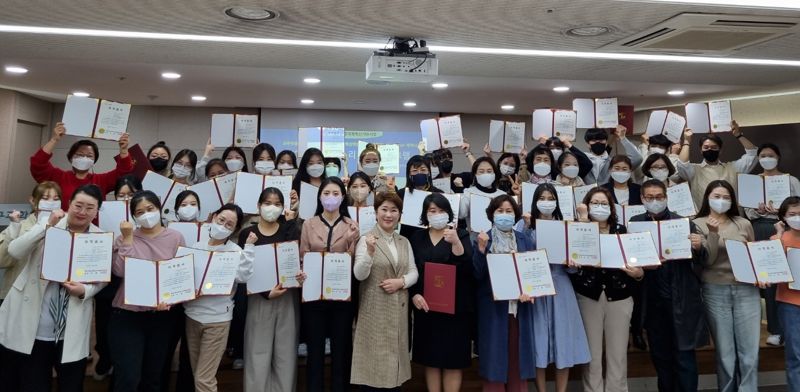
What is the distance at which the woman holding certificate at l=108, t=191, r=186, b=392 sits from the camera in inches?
105

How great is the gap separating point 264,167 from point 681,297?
3.22 meters

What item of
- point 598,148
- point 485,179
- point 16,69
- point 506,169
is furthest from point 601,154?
point 16,69

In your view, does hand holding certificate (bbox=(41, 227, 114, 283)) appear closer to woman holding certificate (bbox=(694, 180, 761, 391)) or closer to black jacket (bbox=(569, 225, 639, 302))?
black jacket (bbox=(569, 225, 639, 302))

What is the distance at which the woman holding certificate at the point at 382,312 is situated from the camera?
2896mm

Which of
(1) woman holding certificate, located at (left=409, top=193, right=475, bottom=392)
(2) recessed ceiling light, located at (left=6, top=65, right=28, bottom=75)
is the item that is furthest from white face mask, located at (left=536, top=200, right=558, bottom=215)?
(2) recessed ceiling light, located at (left=6, top=65, right=28, bottom=75)

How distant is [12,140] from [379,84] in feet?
20.0

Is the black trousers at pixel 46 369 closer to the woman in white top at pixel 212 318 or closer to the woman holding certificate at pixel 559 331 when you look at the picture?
the woman in white top at pixel 212 318

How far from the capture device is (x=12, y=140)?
788cm

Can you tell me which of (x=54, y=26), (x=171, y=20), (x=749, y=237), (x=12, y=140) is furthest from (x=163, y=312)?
(x=12, y=140)

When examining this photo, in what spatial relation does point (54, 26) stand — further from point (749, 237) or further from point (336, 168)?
point (749, 237)

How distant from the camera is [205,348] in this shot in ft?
9.09

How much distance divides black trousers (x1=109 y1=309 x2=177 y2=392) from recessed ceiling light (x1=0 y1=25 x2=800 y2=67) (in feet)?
8.73

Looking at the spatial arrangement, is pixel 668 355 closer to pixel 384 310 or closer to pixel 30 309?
pixel 384 310

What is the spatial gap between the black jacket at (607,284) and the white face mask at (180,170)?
3.08 metres
